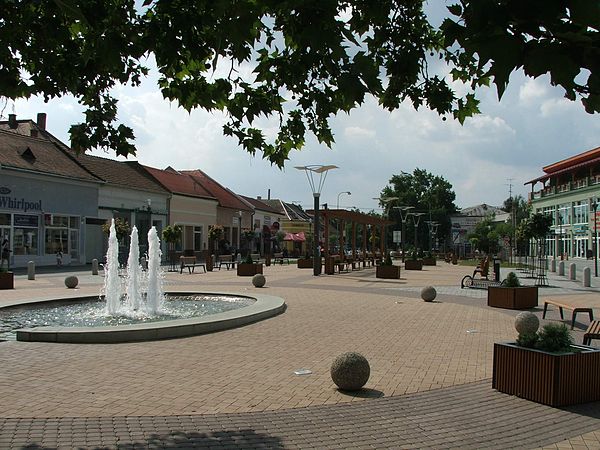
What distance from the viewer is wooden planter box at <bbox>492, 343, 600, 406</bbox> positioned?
20.4 ft

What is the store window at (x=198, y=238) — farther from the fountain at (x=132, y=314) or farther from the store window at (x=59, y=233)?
the fountain at (x=132, y=314)

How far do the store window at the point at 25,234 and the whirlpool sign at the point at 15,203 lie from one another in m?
0.48

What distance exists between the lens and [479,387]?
6.97 meters

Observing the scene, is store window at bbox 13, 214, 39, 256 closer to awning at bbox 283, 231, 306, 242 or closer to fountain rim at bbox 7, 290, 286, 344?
fountain rim at bbox 7, 290, 286, 344

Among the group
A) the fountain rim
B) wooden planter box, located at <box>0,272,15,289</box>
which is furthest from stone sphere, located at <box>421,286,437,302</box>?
wooden planter box, located at <box>0,272,15,289</box>

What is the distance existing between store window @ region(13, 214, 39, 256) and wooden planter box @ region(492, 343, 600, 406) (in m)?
32.8

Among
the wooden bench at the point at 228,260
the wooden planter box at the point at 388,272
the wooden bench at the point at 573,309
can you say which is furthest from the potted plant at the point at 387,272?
the wooden bench at the point at 573,309

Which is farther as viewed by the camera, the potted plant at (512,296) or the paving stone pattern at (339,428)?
the potted plant at (512,296)

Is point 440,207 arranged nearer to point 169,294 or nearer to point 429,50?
point 169,294

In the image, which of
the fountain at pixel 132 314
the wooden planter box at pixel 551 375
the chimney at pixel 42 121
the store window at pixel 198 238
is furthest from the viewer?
the store window at pixel 198 238

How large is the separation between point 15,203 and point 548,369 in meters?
33.4

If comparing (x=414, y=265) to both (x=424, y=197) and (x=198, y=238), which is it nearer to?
(x=198, y=238)

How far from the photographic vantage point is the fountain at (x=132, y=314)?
31.8 feet

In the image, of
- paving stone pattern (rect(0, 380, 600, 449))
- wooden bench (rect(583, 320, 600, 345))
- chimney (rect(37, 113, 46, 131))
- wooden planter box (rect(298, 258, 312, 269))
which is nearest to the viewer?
paving stone pattern (rect(0, 380, 600, 449))
